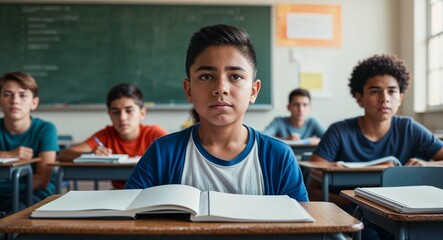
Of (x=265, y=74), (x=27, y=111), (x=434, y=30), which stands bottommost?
(x=27, y=111)

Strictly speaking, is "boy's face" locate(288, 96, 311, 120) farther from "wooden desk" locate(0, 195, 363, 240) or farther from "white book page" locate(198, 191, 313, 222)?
"wooden desk" locate(0, 195, 363, 240)

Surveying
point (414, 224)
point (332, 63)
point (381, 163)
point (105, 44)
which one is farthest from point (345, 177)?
point (105, 44)

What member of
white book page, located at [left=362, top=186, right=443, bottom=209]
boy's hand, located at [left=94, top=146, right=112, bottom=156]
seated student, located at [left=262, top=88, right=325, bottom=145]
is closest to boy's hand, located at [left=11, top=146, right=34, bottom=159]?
boy's hand, located at [left=94, top=146, right=112, bottom=156]

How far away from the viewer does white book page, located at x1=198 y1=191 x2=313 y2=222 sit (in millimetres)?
816

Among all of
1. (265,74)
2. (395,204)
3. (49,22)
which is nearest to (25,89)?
(395,204)

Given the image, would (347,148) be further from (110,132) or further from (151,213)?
(151,213)

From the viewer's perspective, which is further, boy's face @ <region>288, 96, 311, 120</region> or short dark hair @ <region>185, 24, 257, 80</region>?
boy's face @ <region>288, 96, 311, 120</region>

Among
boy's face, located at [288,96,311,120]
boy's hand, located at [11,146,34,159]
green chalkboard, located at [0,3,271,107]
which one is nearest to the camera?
boy's hand, located at [11,146,34,159]

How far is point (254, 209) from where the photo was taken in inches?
34.5

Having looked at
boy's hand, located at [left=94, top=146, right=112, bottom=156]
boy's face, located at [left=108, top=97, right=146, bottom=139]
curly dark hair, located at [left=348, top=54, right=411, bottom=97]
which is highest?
curly dark hair, located at [left=348, top=54, right=411, bottom=97]

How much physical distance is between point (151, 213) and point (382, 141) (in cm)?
178

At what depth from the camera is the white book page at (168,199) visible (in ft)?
2.77

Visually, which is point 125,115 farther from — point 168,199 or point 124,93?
point 168,199

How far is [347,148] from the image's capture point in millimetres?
2381
